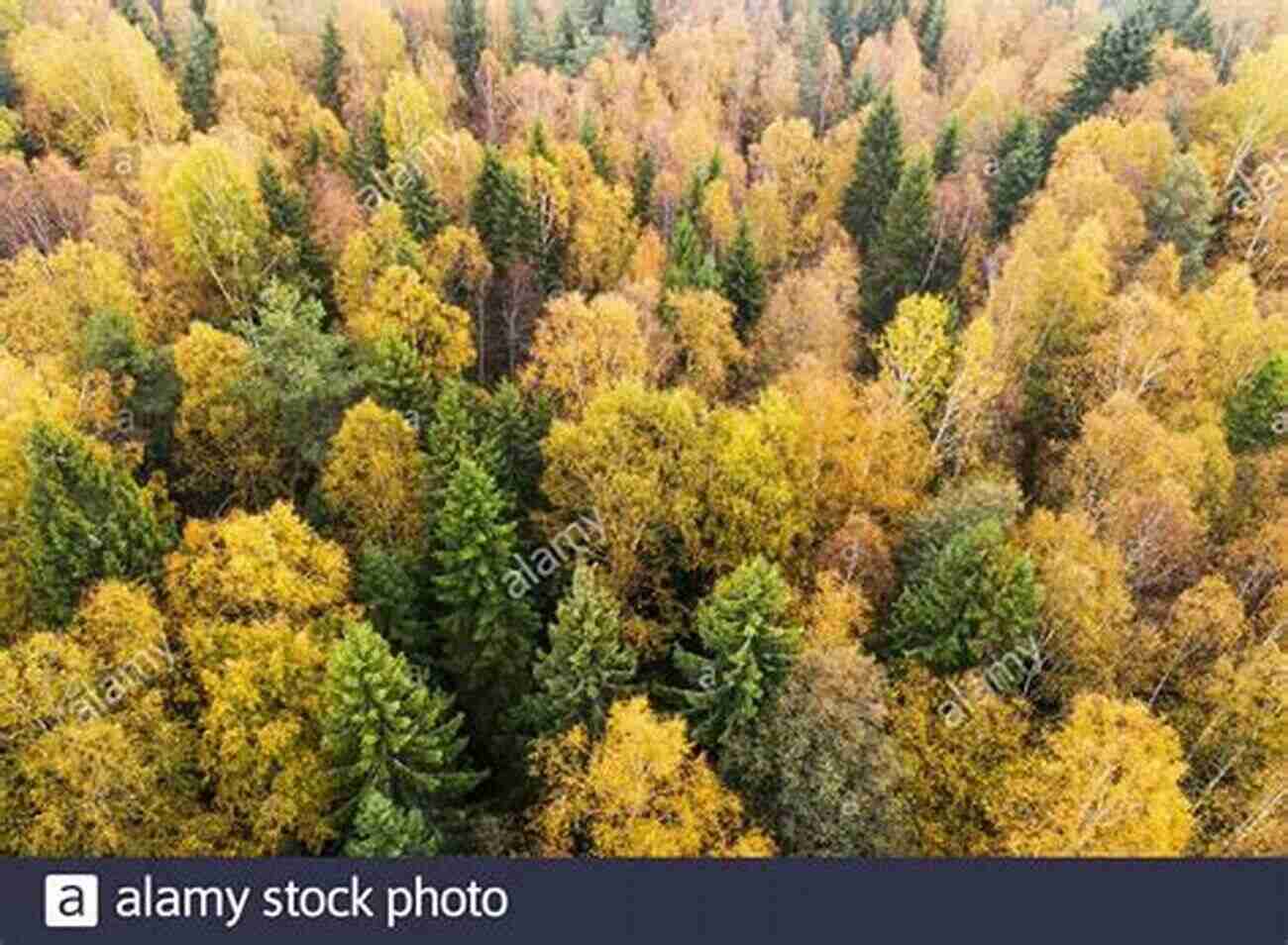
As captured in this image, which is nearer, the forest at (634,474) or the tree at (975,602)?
the forest at (634,474)

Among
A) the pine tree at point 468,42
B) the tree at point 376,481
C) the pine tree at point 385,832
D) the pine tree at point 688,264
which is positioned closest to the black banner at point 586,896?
the pine tree at point 385,832

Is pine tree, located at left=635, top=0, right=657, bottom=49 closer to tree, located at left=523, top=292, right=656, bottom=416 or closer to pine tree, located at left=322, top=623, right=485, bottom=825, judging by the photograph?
tree, located at left=523, top=292, right=656, bottom=416

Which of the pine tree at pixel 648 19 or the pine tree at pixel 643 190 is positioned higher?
the pine tree at pixel 648 19

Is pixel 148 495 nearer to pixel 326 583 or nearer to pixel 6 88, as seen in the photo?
pixel 326 583

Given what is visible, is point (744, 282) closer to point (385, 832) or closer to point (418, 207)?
point (418, 207)

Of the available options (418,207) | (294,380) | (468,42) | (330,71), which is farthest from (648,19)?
(294,380)

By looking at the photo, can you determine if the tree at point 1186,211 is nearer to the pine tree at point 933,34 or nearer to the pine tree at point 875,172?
the pine tree at point 875,172
